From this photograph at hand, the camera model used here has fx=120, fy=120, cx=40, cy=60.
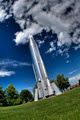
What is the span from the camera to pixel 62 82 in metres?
93.3

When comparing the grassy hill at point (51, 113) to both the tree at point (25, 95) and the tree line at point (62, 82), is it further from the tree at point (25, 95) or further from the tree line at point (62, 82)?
the tree at point (25, 95)

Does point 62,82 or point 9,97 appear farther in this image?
point 62,82

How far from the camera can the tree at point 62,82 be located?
93525 millimetres

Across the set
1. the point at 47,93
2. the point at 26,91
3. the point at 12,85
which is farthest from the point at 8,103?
the point at 26,91

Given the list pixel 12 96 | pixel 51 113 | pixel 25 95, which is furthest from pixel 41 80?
pixel 25 95

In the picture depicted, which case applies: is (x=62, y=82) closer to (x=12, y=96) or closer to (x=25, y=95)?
(x=25, y=95)

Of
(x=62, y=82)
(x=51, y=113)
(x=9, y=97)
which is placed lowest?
(x=51, y=113)

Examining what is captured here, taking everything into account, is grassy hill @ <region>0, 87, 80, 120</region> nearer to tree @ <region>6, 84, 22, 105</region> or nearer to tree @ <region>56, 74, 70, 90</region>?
tree @ <region>6, 84, 22, 105</region>

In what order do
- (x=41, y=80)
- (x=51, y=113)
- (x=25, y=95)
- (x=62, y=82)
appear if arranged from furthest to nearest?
(x=25, y=95) → (x=62, y=82) → (x=41, y=80) → (x=51, y=113)

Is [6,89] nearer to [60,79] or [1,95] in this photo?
[1,95]

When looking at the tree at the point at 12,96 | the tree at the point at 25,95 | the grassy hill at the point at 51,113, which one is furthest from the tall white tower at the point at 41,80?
the tree at the point at 25,95

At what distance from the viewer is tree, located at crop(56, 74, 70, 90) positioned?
9353 cm

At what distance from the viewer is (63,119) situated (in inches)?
304

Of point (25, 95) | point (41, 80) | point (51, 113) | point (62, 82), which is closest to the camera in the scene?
point (51, 113)
